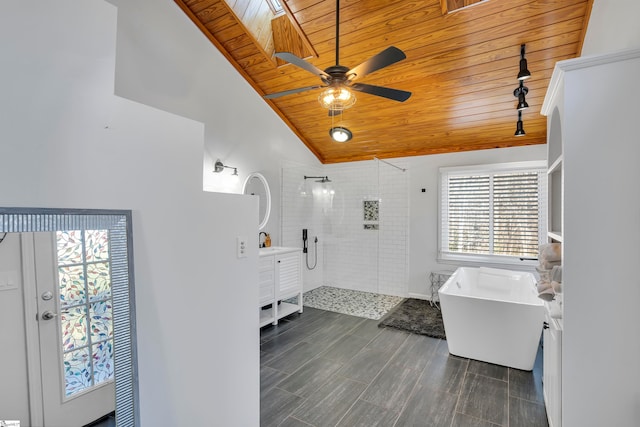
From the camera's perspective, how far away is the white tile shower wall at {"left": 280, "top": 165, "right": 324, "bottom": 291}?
4934mm

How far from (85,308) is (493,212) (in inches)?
193

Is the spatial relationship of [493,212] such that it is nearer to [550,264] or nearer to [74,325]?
[550,264]

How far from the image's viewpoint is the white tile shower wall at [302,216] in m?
4.93

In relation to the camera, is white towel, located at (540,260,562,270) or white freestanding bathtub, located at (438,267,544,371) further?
white freestanding bathtub, located at (438,267,544,371)

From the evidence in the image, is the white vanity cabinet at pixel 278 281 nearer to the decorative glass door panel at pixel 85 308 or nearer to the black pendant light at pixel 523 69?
the decorative glass door panel at pixel 85 308

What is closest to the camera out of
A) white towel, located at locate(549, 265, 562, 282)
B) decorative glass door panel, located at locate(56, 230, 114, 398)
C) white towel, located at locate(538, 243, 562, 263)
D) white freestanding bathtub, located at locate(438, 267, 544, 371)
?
decorative glass door panel, located at locate(56, 230, 114, 398)

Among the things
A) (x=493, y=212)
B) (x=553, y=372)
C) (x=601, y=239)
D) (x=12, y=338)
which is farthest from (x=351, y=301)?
(x=12, y=338)

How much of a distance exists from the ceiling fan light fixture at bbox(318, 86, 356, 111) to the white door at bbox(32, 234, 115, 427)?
1.99 metres

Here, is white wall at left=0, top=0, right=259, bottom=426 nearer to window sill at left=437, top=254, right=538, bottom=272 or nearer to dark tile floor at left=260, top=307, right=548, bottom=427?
dark tile floor at left=260, top=307, right=548, bottom=427

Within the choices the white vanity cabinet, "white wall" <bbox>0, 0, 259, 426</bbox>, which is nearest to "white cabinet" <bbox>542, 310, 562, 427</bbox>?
"white wall" <bbox>0, 0, 259, 426</bbox>

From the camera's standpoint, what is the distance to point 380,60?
2.11 meters

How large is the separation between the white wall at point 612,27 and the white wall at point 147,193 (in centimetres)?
228

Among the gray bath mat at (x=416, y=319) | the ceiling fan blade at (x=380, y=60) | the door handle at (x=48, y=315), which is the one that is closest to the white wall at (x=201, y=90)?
the door handle at (x=48, y=315)

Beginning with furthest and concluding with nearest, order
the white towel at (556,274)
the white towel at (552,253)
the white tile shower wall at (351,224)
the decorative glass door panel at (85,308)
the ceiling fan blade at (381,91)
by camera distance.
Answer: the white tile shower wall at (351,224) < the ceiling fan blade at (381,91) < the white towel at (552,253) < the white towel at (556,274) < the decorative glass door panel at (85,308)
